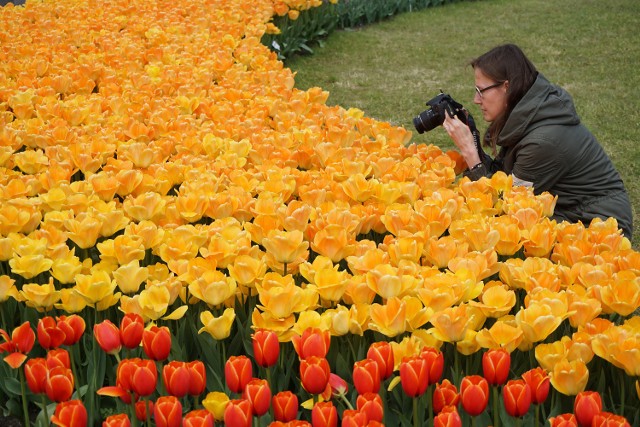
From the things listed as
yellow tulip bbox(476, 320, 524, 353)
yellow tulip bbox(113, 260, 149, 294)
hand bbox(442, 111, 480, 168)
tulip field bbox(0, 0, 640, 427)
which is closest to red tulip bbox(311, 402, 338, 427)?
tulip field bbox(0, 0, 640, 427)

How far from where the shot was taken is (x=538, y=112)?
4359mm

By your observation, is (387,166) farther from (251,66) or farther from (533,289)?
(251,66)

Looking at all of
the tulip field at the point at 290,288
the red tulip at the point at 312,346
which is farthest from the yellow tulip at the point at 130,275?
the red tulip at the point at 312,346

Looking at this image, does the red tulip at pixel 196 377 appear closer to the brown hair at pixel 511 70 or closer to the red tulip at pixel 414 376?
the red tulip at pixel 414 376

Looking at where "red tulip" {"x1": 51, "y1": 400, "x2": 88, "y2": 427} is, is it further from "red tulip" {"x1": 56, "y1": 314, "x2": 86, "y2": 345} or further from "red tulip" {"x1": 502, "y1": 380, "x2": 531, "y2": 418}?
"red tulip" {"x1": 502, "y1": 380, "x2": 531, "y2": 418}

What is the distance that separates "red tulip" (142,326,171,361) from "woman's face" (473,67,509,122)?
2.88 meters

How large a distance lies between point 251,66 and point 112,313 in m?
3.83

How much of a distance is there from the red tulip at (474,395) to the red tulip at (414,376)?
94mm

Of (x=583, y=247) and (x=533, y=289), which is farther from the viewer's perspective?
(x=583, y=247)

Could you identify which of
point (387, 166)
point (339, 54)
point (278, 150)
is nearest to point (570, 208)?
point (387, 166)

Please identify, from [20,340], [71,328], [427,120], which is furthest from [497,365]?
[427,120]

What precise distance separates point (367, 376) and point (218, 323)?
493 mm

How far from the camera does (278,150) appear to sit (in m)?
4.05

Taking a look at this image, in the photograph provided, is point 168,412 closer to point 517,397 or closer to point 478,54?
point 517,397
